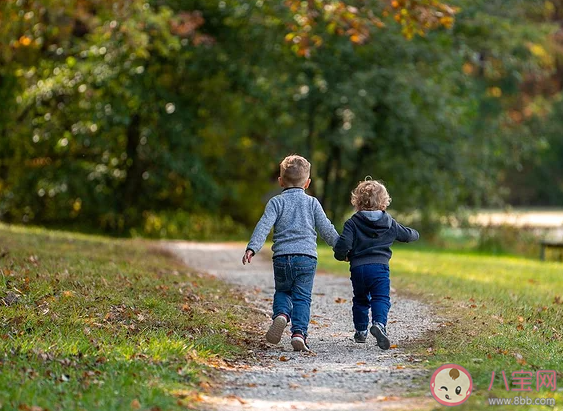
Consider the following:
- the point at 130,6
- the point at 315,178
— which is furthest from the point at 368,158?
the point at 130,6

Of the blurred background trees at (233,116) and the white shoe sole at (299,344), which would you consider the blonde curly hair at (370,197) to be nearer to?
the white shoe sole at (299,344)

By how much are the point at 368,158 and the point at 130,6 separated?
883 cm

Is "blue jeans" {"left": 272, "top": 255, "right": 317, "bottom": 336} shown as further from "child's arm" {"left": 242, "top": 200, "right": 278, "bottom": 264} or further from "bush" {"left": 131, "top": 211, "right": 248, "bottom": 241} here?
"bush" {"left": 131, "top": 211, "right": 248, "bottom": 241}

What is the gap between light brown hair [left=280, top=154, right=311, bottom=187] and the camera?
25.0 feet

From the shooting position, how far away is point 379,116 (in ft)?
68.7

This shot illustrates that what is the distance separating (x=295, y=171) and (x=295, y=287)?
3.12 feet

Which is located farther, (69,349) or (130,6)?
(130,6)

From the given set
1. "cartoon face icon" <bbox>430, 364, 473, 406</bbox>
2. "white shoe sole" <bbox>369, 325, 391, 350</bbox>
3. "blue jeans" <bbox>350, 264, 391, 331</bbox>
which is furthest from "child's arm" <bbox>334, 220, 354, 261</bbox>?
"cartoon face icon" <bbox>430, 364, 473, 406</bbox>

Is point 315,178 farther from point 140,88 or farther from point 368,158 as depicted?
point 140,88

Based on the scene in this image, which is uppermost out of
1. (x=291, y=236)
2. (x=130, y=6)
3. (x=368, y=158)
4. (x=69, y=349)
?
(x=130, y=6)

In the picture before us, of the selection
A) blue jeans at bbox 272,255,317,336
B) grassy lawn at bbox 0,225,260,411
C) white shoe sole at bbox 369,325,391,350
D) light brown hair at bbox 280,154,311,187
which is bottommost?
grassy lawn at bbox 0,225,260,411

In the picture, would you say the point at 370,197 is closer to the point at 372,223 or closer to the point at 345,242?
the point at 372,223

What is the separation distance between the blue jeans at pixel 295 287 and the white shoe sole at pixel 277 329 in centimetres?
9

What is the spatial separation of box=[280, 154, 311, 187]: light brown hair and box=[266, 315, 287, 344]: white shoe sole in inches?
44.0
